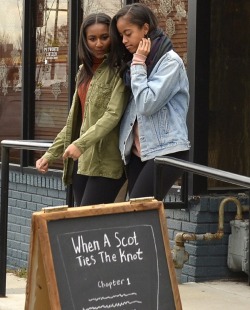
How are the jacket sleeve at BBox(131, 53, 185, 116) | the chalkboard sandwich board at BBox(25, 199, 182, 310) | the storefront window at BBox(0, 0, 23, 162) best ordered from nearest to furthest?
the chalkboard sandwich board at BBox(25, 199, 182, 310), the jacket sleeve at BBox(131, 53, 185, 116), the storefront window at BBox(0, 0, 23, 162)

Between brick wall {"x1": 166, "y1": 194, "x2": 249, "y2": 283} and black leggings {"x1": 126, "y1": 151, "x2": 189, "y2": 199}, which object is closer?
black leggings {"x1": 126, "y1": 151, "x2": 189, "y2": 199}

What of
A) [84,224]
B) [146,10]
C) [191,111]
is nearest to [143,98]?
[146,10]

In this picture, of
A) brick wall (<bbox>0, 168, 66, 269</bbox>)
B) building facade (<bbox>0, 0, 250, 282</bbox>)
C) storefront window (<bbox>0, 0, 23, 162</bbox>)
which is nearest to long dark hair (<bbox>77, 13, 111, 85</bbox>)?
building facade (<bbox>0, 0, 250, 282</bbox>)

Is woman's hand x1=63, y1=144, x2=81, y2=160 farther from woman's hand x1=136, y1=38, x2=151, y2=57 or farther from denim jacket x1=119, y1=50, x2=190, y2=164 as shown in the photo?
woman's hand x1=136, y1=38, x2=151, y2=57

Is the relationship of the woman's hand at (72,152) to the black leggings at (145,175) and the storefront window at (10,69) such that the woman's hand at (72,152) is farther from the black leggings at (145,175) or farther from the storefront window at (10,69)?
the storefront window at (10,69)

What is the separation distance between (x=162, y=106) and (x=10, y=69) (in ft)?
15.8

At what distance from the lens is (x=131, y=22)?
217 inches

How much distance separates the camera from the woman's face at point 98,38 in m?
5.70

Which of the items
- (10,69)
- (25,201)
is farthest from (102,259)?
(10,69)

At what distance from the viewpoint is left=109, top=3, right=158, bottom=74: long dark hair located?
5.52 m

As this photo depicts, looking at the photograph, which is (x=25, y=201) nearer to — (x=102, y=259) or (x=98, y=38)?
(x=98, y=38)

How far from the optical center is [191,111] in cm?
725

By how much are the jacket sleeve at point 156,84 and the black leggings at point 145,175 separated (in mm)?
287

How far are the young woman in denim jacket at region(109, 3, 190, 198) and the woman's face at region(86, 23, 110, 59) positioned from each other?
98 mm
